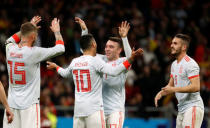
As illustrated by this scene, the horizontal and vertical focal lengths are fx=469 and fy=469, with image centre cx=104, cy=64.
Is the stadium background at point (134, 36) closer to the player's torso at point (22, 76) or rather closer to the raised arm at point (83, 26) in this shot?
the raised arm at point (83, 26)

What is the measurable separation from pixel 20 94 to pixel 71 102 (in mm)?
6325

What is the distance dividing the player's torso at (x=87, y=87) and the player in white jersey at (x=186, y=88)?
111 centimetres

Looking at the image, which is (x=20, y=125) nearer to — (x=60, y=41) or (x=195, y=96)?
(x=60, y=41)

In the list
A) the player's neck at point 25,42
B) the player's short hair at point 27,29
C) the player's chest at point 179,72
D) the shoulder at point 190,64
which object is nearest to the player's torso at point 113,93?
the player's chest at point 179,72

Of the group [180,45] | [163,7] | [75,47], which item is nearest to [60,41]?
[180,45]

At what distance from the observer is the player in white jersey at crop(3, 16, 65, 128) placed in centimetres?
786

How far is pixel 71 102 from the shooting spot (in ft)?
46.6

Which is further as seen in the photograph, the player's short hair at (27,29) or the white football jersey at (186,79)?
the white football jersey at (186,79)

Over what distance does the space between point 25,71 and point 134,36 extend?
29.9 feet

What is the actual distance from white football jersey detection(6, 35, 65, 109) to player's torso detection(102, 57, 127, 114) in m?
1.30

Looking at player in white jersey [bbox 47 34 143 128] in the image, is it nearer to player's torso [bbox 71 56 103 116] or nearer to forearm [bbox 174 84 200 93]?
player's torso [bbox 71 56 103 116]

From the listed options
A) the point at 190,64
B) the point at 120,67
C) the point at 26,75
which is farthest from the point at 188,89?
the point at 26,75

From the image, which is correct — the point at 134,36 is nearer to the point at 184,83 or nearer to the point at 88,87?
the point at 184,83

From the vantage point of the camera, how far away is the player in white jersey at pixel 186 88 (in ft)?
26.5
